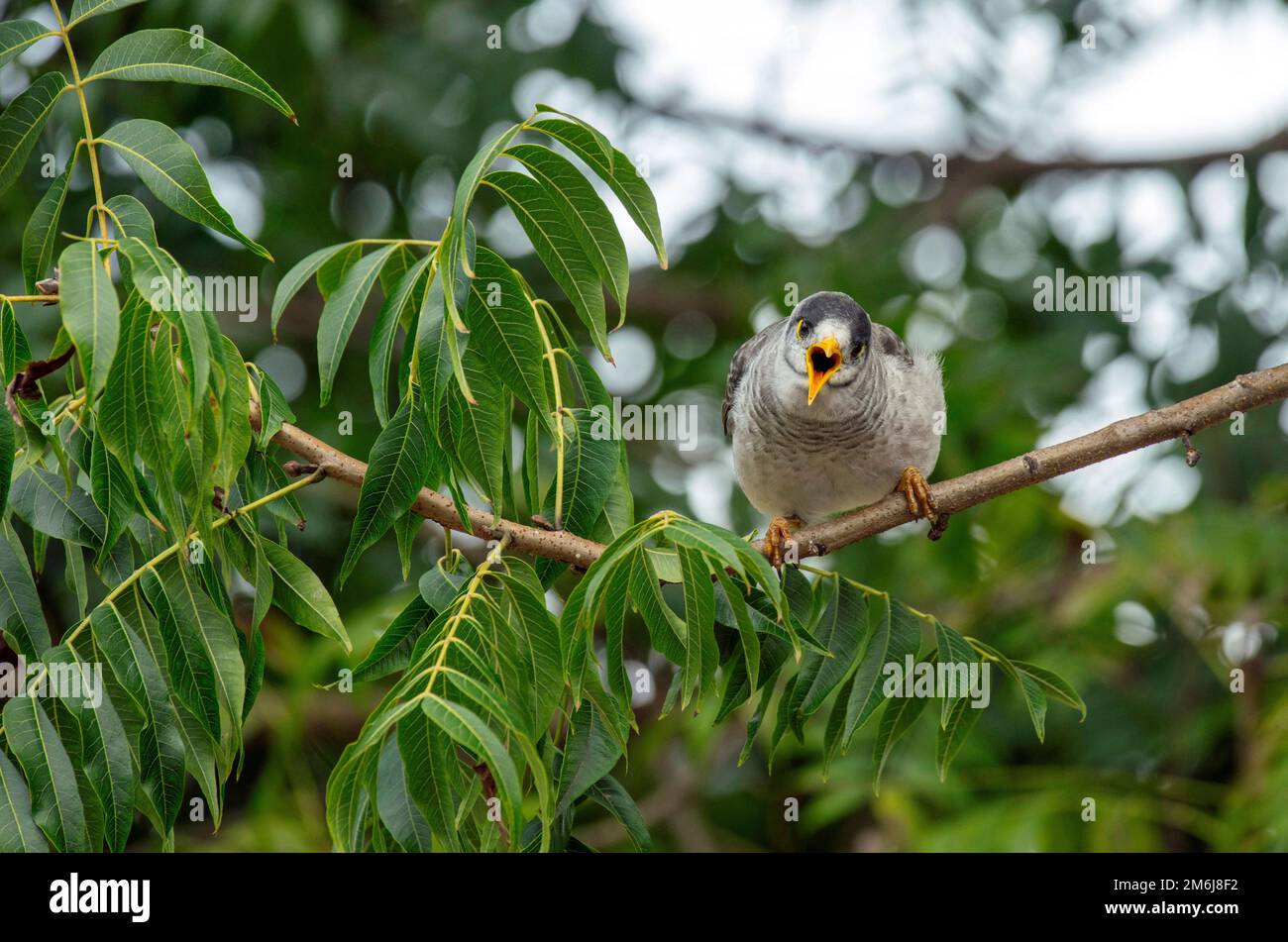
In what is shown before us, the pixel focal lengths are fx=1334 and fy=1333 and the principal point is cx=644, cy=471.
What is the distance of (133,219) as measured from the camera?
2406mm

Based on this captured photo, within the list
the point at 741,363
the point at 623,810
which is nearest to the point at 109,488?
the point at 623,810

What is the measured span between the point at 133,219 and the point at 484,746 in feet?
3.87

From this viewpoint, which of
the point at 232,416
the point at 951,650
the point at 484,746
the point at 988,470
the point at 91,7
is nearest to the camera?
the point at 484,746

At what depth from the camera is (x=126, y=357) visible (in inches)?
86.7

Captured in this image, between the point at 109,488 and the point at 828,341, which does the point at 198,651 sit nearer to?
the point at 109,488

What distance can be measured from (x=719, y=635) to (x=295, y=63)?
4424 millimetres

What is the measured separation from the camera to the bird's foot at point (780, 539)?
3204mm

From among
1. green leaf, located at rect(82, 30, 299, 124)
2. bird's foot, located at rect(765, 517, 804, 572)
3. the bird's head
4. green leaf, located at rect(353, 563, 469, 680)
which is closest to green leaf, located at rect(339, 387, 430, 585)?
green leaf, located at rect(353, 563, 469, 680)

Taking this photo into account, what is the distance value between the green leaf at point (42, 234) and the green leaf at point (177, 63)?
0.22 m

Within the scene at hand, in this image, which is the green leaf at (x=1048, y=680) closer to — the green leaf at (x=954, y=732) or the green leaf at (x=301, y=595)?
the green leaf at (x=954, y=732)

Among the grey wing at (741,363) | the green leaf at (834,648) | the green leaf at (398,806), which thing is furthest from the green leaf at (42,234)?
the grey wing at (741,363)

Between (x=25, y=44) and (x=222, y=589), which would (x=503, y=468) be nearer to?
(x=222, y=589)

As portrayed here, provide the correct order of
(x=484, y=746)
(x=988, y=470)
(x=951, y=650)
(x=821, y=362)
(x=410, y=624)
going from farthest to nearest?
(x=821, y=362), (x=988, y=470), (x=951, y=650), (x=410, y=624), (x=484, y=746)
